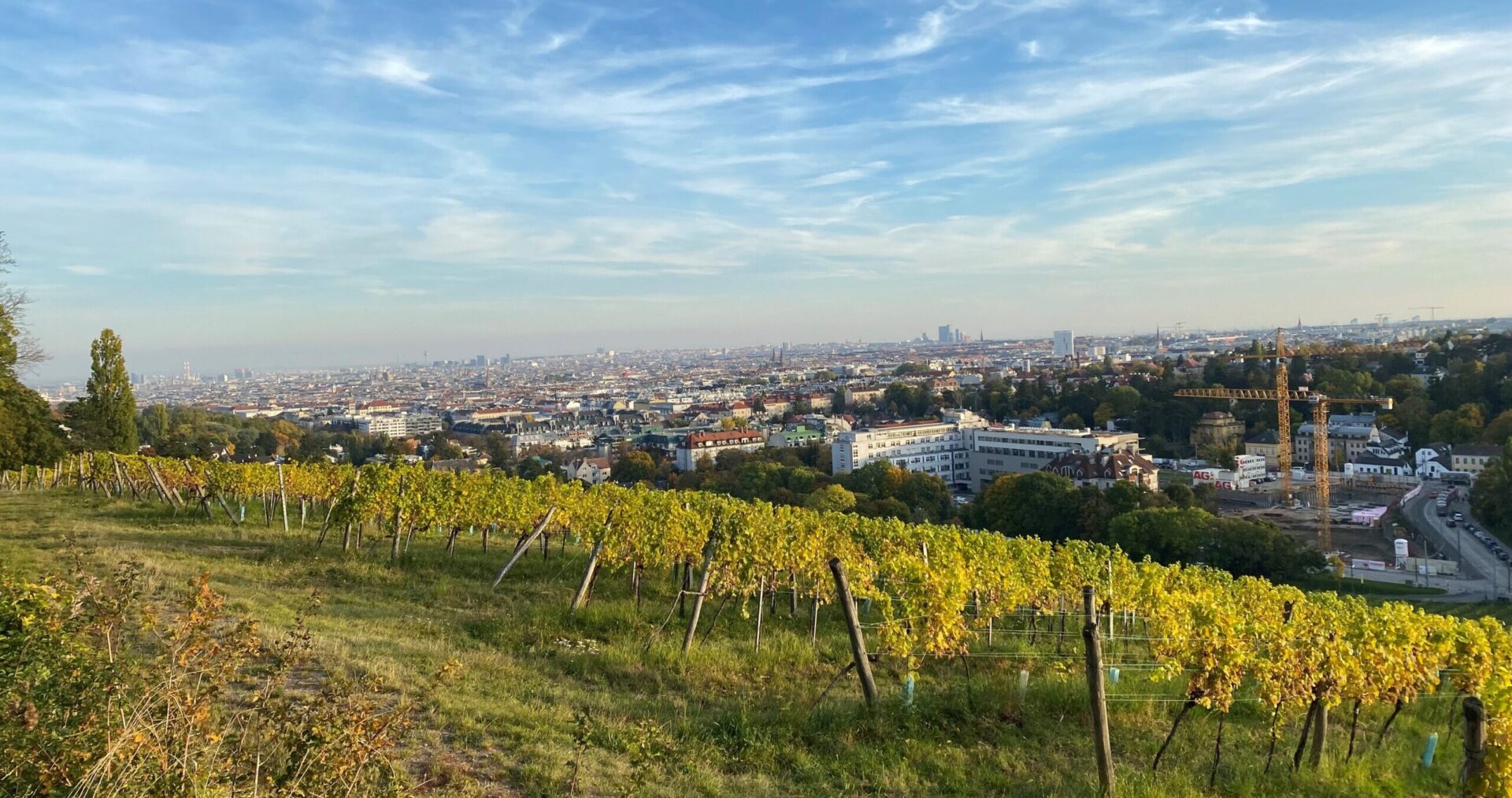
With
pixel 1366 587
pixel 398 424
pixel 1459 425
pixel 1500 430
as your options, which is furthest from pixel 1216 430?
pixel 398 424

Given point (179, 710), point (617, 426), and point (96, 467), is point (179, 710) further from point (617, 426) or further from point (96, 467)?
point (617, 426)

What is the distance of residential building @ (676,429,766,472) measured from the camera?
2795 inches

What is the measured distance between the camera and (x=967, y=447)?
232 ft

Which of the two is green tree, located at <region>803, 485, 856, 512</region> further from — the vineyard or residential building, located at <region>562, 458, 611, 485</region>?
the vineyard

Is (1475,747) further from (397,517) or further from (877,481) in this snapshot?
(877,481)

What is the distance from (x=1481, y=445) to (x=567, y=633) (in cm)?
6547

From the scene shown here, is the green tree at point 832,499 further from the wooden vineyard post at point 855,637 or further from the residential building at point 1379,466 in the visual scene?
the residential building at point 1379,466


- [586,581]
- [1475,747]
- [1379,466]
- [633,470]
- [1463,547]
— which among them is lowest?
[1463,547]

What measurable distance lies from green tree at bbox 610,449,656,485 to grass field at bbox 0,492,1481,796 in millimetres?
49393

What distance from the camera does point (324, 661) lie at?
273 inches

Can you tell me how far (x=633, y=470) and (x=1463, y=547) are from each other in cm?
4610

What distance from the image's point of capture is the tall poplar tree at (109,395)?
2580 cm

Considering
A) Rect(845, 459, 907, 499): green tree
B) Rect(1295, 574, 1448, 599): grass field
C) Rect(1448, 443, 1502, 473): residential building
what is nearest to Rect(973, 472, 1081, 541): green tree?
Rect(845, 459, 907, 499): green tree

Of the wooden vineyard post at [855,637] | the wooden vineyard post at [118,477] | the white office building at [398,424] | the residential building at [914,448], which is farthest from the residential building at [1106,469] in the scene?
the white office building at [398,424]
